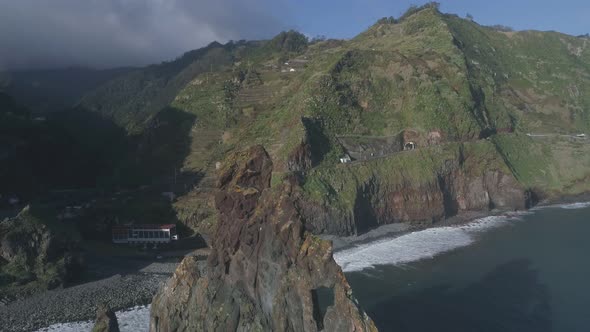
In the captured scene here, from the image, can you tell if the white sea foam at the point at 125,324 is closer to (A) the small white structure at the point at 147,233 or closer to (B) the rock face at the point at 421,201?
(A) the small white structure at the point at 147,233

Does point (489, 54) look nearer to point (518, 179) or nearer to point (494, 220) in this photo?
point (518, 179)

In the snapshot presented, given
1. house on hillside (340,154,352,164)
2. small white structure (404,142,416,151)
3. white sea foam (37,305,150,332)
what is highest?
small white structure (404,142,416,151)

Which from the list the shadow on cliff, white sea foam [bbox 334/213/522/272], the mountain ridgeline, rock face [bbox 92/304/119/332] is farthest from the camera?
the mountain ridgeline

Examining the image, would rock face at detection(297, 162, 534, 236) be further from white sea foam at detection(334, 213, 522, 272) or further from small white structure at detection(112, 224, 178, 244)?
small white structure at detection(112, 224, 178, 244)

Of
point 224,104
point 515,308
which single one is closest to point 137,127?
point 224,104

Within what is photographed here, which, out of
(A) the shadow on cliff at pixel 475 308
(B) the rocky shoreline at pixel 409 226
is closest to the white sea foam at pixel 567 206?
(B) the rocky shoreline at pixel 409 226

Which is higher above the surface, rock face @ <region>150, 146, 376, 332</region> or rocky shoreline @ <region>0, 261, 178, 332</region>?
rock face @ <region>150, 146, 376, 332</region>

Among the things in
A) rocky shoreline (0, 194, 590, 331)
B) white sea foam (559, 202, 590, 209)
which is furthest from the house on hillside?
white sea foam (559, 202, 590, 209)
